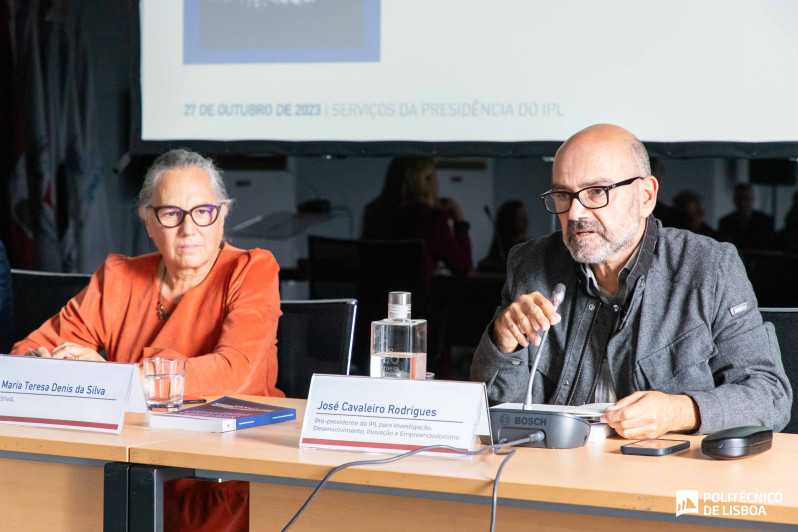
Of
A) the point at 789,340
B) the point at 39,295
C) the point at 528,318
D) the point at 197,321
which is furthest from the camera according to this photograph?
the point at 39,295

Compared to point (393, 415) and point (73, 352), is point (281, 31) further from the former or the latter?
point (393, 415)

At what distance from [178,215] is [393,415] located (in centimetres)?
114

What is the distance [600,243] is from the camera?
1.74m

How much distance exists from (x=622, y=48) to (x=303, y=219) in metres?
1.31

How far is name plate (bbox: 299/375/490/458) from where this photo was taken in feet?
3.86

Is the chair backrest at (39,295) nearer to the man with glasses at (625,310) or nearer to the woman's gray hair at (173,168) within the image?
the woman's gray hair at (173,168)

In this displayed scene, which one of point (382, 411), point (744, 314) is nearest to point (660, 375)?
point (744, 314)

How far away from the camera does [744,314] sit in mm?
1668

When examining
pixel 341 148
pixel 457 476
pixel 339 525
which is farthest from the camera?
pixel 341 148

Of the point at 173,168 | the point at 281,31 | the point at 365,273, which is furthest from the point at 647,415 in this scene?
the point at 281,31

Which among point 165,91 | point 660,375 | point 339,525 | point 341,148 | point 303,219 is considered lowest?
point 339,525

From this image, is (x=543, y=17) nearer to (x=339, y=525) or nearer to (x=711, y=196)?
(x=711, y=196)

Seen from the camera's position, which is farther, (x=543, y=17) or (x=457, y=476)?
(x=543, y=17)

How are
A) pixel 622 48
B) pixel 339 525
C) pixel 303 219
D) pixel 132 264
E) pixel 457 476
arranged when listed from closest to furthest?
pixel 457 476 → pixel 339 525 → pixel 132 264 → pixel 622 48 → pixel 303 219
